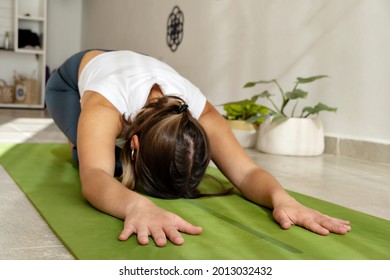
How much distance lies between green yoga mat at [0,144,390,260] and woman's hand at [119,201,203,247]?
1cm

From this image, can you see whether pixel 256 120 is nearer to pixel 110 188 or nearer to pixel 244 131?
pixel 244 131

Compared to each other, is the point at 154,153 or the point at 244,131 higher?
the point at 154,153

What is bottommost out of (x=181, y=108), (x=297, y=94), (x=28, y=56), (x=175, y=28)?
(x=28, y=56)

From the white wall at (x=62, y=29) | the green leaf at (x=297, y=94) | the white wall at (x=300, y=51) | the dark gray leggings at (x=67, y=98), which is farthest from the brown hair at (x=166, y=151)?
the white wall at (x=62, y=29)

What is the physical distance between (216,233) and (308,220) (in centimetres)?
22

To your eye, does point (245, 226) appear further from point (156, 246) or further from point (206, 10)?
point (206, 10)

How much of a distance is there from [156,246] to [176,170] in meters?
0.34

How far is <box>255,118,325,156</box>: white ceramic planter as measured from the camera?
287 cm

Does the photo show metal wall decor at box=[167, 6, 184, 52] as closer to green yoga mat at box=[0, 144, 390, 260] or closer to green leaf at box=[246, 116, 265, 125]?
green leaf at box=[246, 116, 265, 125]

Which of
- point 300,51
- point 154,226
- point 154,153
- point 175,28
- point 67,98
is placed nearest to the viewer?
point 154,226

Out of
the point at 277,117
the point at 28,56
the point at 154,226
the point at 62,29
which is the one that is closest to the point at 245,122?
the point at 277,117

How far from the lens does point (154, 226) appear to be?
1063mm
